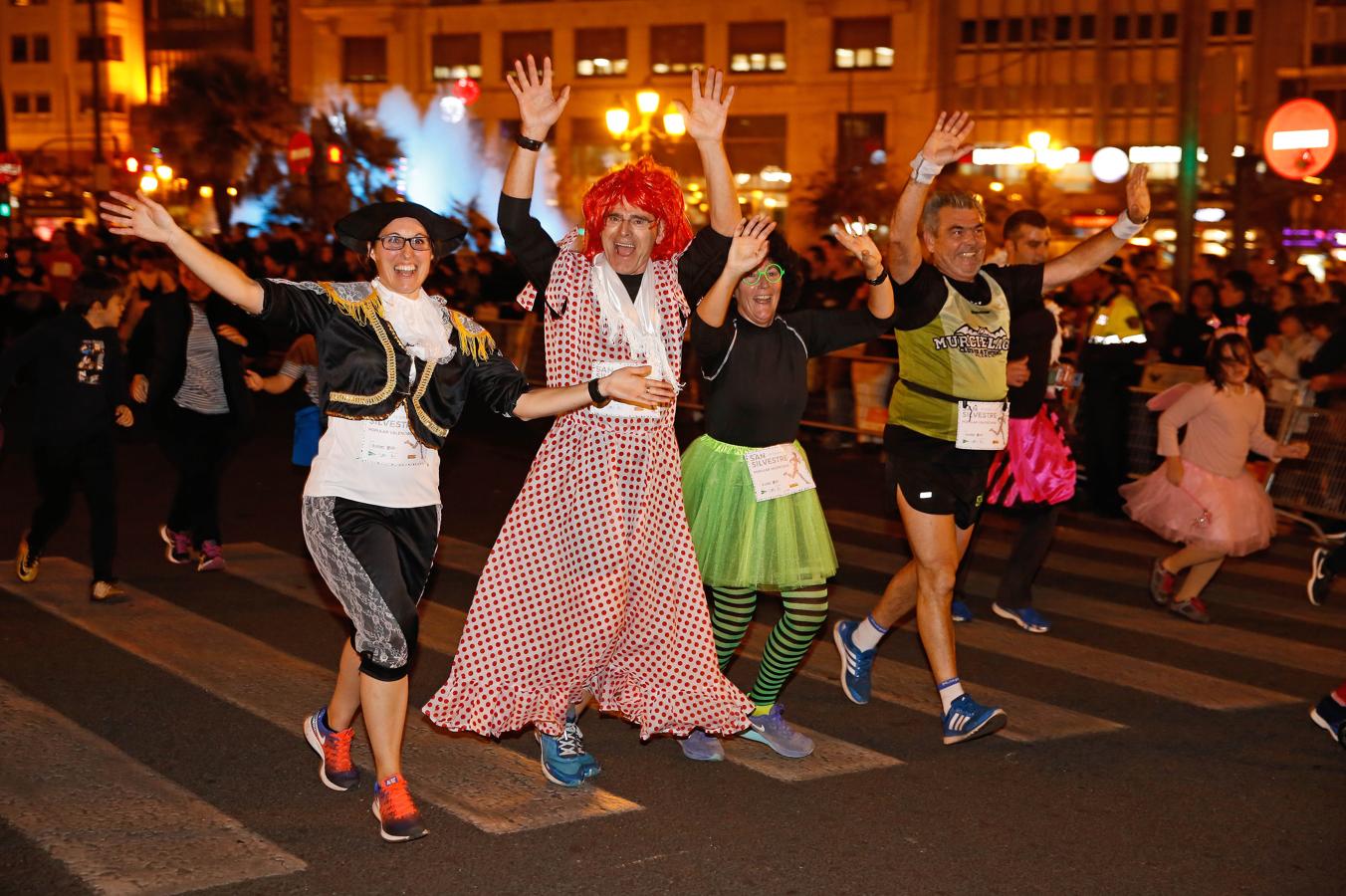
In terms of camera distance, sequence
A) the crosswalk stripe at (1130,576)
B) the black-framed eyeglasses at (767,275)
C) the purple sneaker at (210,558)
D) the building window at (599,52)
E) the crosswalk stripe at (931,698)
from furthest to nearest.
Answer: the building window at (599,52)
the purple sneaker at (210,558)
the crosswalk stripe at (1130,576)
the crosswalk stripe at (931,698)
the black-framed eyeglasses at (767,275)

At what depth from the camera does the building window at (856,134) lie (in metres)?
48.2

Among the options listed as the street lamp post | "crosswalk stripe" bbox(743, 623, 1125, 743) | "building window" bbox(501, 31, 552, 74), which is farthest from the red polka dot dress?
"building window" bbox(501, 31, 552, 74)

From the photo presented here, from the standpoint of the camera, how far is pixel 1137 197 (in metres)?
6.43

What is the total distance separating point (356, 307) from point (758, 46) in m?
48.0

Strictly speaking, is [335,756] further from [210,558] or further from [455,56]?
[455,56]

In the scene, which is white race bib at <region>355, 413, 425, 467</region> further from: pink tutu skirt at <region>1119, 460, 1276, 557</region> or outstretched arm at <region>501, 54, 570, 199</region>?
pink tutu skirt at <region>1119, 460, 1276, 557</region>

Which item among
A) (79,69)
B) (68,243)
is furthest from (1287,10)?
(79,69)

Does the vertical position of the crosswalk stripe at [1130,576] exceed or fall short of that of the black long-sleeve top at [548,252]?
it falls short

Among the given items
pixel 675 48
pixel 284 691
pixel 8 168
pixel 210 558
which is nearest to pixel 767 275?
pixel 284 691

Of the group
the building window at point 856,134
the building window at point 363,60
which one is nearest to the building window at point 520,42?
the building window at point 363,60

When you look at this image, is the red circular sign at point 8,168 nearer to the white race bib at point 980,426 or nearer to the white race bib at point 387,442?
the white race bib at point 980,426

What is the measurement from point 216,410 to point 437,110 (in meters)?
45.2

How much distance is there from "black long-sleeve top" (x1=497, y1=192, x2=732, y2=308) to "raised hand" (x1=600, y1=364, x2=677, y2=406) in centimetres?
65

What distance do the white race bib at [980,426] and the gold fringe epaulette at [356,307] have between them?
2.52 meters
